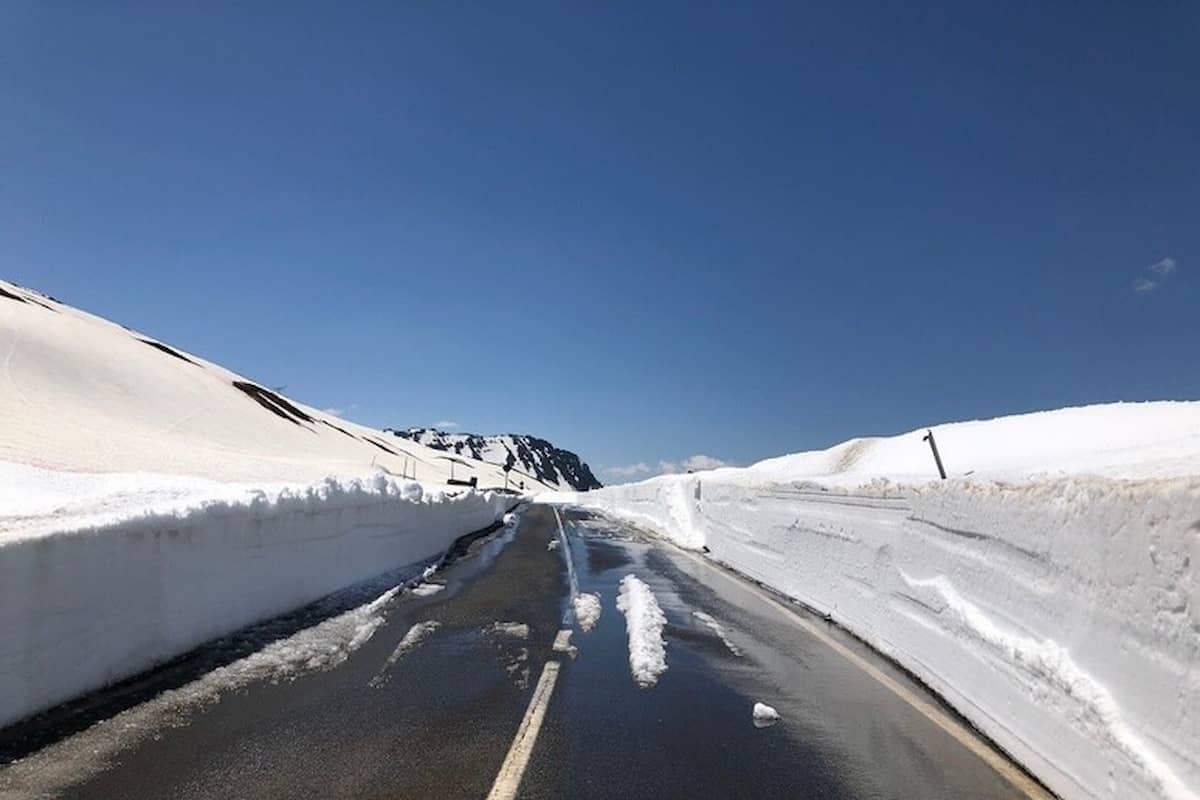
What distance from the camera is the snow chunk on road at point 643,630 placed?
25.9 ft

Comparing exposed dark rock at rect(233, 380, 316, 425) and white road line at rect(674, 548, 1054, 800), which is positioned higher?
exposed dark rock at rect(233, 380, 316, 425)

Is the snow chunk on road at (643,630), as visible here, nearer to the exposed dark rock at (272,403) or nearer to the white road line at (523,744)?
the white road line at (523,744)

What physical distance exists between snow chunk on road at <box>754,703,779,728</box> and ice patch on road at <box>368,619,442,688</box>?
123 inches

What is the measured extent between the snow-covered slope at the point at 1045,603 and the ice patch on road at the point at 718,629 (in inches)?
63.8

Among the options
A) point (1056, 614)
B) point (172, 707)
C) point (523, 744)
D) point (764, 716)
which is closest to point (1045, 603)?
point (1056, 614)

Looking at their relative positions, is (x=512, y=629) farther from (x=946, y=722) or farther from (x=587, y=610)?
(x=946, y=722)

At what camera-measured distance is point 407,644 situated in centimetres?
882

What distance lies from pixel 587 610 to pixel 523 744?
5.98m

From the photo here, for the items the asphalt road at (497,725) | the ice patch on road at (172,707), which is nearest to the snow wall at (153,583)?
the asphalt road at (497,725)

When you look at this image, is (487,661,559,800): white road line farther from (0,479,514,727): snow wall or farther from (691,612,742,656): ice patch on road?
(0,479,514,727): snow wall

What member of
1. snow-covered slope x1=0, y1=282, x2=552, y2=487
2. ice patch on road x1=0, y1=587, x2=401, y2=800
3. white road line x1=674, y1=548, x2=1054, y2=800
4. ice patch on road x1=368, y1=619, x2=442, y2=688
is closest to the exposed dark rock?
snow-covered slope x1=0, y1=282, x2=552, y2=487

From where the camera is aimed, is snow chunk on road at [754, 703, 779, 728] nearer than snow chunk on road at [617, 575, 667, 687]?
Yes

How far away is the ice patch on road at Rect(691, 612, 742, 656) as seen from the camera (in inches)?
356

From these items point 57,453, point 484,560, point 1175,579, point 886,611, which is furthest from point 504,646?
point 57,453
